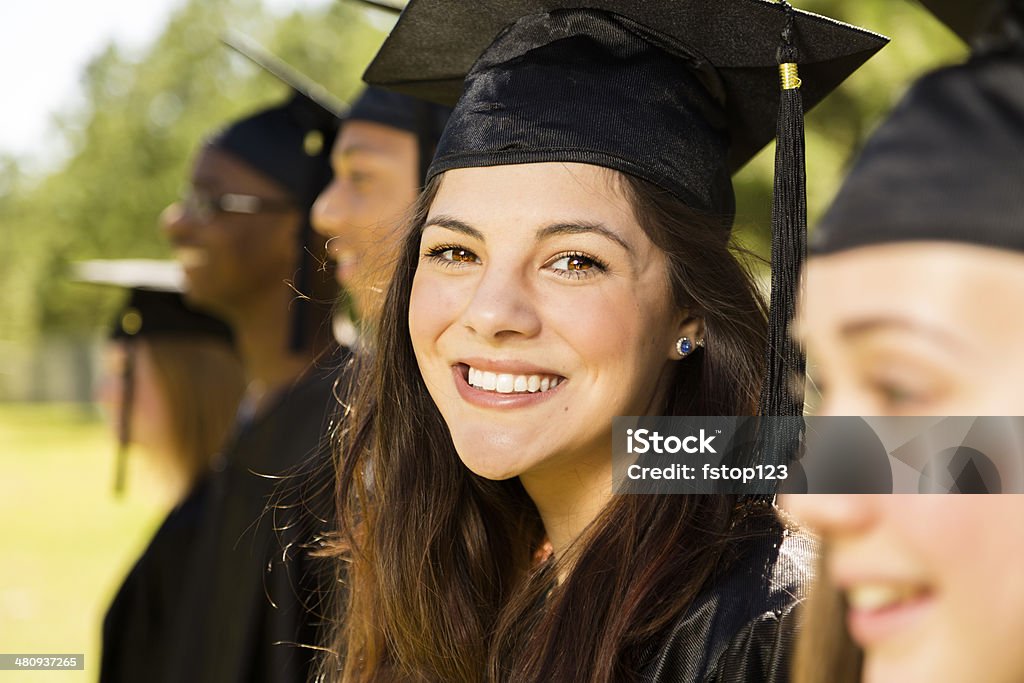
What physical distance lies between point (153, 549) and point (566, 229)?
312cm

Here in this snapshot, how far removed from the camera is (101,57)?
28.8m

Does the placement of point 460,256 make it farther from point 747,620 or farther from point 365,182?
point 365,182

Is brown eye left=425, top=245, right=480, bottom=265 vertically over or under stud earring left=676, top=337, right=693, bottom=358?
over

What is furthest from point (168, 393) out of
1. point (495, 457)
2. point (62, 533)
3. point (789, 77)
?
point (62, 533)

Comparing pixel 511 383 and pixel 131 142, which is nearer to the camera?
pixel 511 383

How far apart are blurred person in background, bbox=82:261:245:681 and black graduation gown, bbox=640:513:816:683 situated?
304cm

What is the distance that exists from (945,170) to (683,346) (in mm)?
1094

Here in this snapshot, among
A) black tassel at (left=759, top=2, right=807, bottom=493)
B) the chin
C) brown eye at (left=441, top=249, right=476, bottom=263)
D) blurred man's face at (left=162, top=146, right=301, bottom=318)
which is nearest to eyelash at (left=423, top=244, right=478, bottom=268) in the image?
brown eye at (left=441, top=249, right=476, bottom=263)

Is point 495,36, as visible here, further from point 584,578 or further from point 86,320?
point 86,320

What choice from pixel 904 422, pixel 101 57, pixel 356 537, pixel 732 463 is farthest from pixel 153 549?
pixel 101 57

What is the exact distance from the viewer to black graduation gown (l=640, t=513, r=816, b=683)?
1.46 metres

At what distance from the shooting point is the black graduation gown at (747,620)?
146cm

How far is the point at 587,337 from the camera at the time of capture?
1.69m

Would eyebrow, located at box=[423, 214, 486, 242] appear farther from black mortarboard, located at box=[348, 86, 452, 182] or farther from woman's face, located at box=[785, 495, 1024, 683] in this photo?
black mortarboard, located at box=[348, 86, 452, 182]
